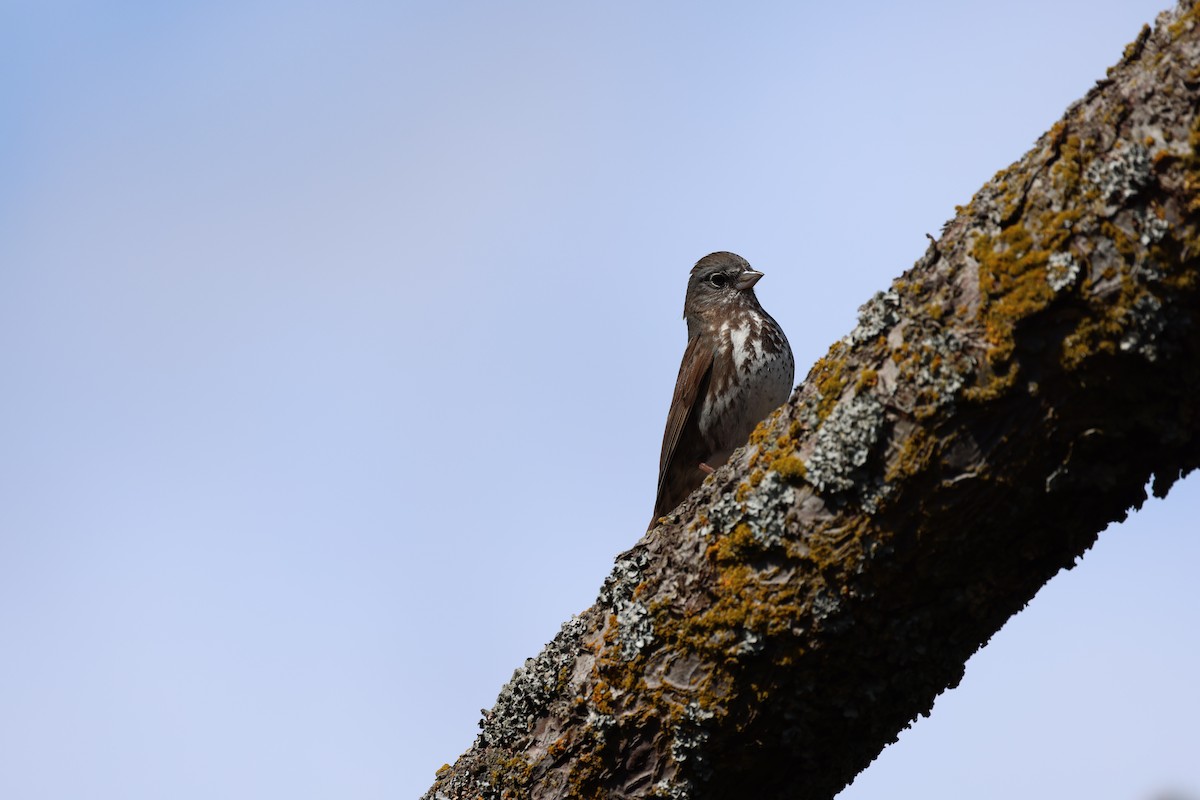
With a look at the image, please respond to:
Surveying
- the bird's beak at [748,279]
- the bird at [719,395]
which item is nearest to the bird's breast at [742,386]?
the bird at [719,395]

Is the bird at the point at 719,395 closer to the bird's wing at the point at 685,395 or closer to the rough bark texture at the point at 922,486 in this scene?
the bird's wing at the point at 685,395

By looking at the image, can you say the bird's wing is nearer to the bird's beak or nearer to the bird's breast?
the bird's breast

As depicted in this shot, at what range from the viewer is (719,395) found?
7.41 m

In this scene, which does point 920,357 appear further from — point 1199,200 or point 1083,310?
point 1199,200

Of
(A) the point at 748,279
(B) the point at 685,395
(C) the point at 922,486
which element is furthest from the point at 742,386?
(C) the point at 922,486

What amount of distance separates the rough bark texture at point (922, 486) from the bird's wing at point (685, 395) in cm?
395

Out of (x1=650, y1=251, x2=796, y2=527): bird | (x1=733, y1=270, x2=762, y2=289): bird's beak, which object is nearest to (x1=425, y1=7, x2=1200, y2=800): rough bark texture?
(x1=650, y1=251, x2=796, y2=527): bird

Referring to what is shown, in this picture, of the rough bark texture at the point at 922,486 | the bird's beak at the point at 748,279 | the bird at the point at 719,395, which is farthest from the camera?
the bird's beak at the point at 748,279

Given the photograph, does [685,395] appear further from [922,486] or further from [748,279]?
[922,486]

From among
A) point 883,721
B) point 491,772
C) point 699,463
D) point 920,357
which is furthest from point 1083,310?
point 699,463

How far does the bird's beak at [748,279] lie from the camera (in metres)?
8.30

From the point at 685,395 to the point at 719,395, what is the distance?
0.24 meters

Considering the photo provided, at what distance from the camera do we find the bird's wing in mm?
7383

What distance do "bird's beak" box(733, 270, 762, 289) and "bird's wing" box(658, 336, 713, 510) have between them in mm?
701
